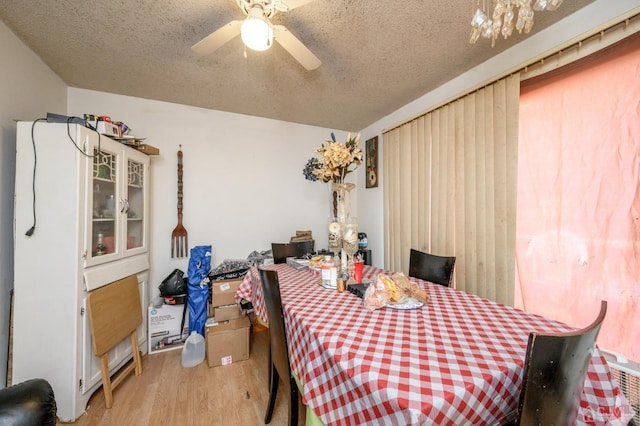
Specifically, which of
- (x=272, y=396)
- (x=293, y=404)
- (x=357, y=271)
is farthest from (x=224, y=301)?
(x=357, y=271)

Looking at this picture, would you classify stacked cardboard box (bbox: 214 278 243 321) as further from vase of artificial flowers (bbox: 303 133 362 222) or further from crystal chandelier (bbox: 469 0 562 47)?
crystal chandelier (bbox: 469 0 562 47)

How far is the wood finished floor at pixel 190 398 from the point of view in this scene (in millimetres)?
1517

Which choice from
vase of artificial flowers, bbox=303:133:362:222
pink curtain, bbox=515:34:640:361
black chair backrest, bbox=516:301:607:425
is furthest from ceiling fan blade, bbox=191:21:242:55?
pink curtain, bbox=515:34:640:361

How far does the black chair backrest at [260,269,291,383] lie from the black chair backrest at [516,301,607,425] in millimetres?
846

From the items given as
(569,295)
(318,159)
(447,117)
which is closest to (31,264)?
(318,159)

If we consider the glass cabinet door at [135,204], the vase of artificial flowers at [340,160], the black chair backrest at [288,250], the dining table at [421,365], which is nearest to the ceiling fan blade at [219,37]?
the vase of artificial flowers at [340,160]

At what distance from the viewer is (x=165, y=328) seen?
91.0 inches

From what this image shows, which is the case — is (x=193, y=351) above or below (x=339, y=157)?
below

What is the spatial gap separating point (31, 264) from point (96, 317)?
1.57ft

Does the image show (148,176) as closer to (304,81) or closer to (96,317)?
(96,317)

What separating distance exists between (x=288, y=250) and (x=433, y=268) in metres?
1.26

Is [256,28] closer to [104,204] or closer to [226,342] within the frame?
[104,204]

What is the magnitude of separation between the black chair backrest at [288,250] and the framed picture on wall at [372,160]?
129 cm

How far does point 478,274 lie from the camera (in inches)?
75.4
